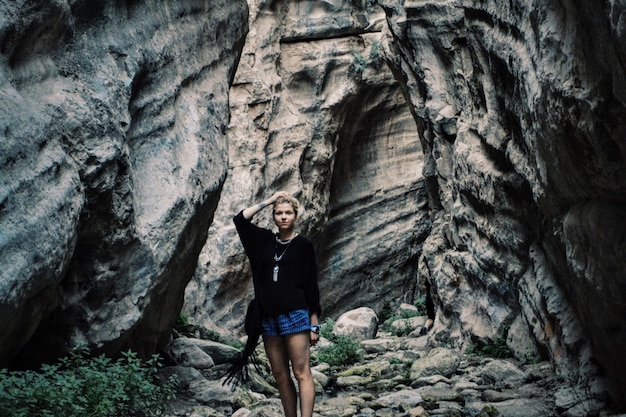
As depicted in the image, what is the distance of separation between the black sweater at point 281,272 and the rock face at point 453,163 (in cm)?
205

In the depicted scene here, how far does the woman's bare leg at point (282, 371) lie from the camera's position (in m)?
5.82

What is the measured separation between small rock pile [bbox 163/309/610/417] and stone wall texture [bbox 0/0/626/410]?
0.36 meters

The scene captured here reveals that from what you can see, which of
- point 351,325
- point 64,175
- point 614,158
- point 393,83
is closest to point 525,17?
point 614,158

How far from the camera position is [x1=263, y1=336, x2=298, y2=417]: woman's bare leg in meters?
5.82

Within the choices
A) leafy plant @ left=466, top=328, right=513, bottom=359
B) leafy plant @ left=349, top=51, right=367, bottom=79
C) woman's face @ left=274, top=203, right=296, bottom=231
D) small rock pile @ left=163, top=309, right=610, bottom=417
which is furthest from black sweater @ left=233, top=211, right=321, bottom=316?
leafy plant @ left=349, top=51, right=367, bottom=79

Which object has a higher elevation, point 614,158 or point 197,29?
point 197,29

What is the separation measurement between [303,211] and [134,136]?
1251 cm

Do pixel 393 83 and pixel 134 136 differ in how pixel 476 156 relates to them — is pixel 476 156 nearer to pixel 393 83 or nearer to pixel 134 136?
pixel 134 136

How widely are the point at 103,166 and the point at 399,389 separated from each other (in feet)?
12.7

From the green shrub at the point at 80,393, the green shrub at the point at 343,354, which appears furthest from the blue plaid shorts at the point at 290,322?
the green shrub at the point at 343,354

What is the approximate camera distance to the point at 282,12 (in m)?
21.1

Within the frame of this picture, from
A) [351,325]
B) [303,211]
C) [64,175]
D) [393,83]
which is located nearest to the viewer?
[64,175]

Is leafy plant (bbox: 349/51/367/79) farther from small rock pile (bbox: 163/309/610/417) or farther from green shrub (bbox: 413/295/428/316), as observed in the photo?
small rock pile (bbox: 163/309/610/417)

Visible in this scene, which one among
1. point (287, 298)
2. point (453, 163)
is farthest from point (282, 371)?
point (453, 163)
